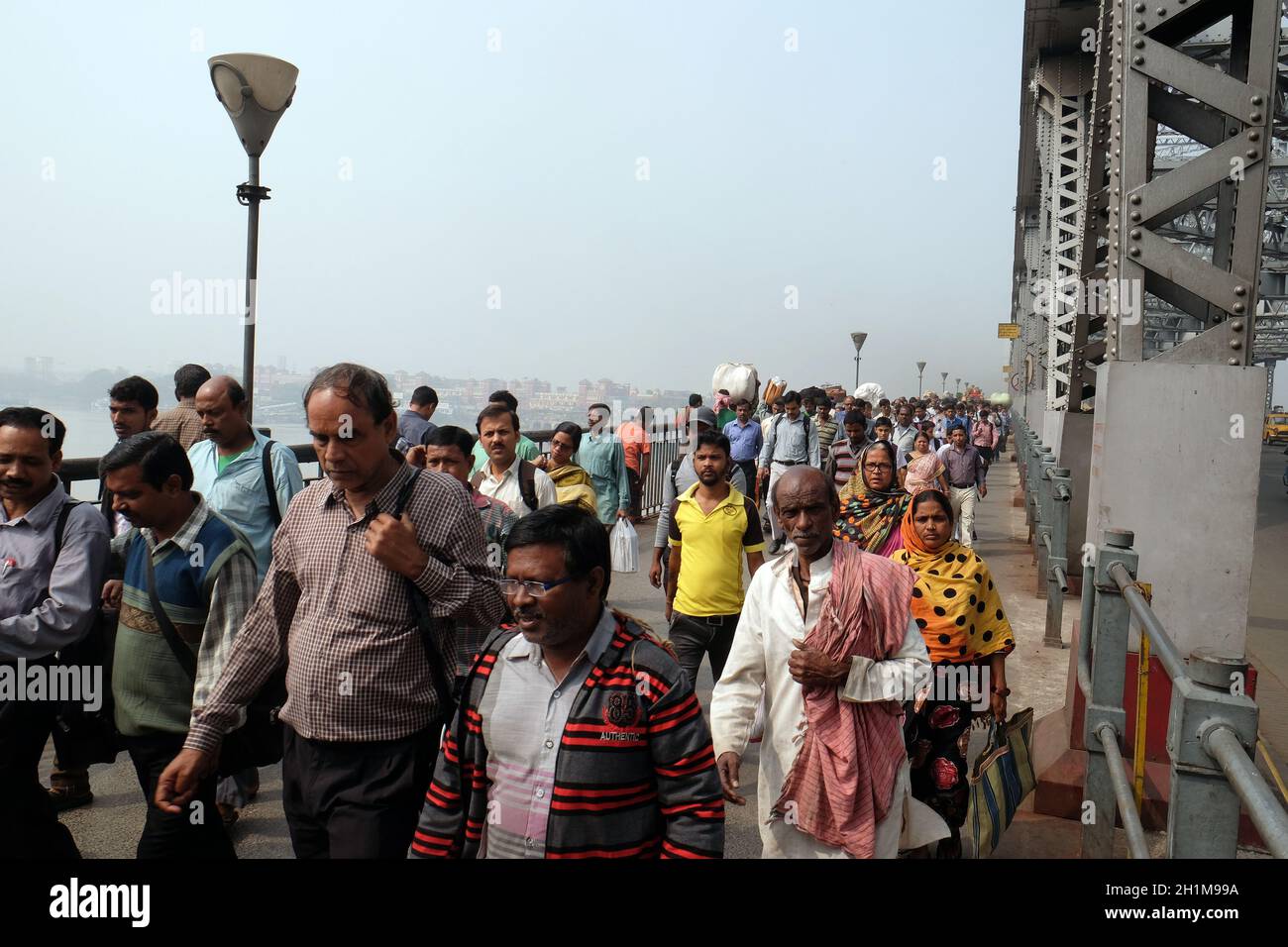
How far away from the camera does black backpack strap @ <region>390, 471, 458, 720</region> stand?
106 inches

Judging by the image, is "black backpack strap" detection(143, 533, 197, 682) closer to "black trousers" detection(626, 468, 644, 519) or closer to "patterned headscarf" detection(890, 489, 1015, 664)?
"patterned headscarf" detection(890, 489, 1015, 664)

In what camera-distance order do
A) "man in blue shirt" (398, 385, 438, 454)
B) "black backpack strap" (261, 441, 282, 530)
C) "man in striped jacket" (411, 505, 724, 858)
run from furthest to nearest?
"man in blue shirt" (398, 385, 438, 454), "black backpack strap" (261, 441, 282, 530), "man in striped jacket" (411, 505, 724, 858)

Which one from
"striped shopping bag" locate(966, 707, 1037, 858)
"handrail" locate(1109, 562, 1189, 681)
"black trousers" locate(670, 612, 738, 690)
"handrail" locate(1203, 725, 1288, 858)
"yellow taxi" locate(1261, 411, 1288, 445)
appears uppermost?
"yellow taxi" locate(1261, 411, 1288, 445)

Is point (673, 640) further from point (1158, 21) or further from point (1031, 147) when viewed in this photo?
point (1031, 147)

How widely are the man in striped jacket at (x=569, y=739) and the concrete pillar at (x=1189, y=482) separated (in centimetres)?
314

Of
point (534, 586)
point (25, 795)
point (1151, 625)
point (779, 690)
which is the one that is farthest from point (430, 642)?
point (1151, 625)

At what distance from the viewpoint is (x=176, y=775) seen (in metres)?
2.72

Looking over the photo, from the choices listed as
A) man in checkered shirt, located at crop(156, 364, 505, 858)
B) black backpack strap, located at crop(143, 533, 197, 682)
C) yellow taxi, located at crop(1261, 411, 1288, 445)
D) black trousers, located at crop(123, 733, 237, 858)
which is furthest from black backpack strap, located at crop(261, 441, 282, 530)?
yellow taxi, located at crop(1261, 411, 1288, 445)

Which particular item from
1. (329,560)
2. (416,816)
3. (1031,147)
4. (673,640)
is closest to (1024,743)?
A: (673,640)

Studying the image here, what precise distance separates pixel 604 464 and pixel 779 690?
4904 millimetres

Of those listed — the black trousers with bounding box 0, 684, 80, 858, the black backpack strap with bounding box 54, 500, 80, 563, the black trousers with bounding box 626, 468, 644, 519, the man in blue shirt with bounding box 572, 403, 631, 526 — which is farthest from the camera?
the black trousers with bounding box 626, 468, 644, 519

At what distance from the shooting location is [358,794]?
262 cm
